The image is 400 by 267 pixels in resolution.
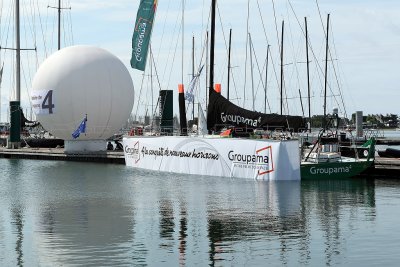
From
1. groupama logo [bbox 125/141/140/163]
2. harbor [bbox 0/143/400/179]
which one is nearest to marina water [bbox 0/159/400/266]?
harbor [bbox 0/143/400/179]

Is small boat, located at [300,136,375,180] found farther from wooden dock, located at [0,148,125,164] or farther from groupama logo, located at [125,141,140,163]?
wooden dock, located at [0,148,125,164]

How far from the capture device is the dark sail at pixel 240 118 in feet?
112

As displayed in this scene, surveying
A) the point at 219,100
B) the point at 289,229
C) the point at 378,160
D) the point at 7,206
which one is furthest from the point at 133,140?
the point at 289,229

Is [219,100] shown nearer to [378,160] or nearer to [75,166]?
[378,160]

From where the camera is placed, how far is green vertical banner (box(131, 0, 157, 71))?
4527cm

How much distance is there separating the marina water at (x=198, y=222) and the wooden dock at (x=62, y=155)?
13.2m

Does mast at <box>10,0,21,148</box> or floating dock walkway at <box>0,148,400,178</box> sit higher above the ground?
mast at <box>10,0,21,148</box>

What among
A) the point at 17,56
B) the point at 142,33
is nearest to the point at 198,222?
the point at 142,33

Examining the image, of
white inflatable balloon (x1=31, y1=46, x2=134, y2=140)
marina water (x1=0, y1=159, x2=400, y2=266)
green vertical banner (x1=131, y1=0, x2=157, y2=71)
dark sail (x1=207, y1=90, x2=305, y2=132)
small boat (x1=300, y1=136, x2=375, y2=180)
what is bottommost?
marina water (x1=0, y1=159, x2=400, y2=266)

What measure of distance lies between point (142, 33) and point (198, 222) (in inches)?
973

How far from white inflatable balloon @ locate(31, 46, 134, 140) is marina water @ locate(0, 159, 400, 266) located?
48.6ft

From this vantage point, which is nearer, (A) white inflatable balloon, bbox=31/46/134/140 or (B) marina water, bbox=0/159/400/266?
(B) marina water, bbox=0/159/400/266

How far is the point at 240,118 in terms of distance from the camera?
3559 centimetres

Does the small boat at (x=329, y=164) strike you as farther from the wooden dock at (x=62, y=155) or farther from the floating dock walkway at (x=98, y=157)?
the wooden dock at (x=62, y=155)
